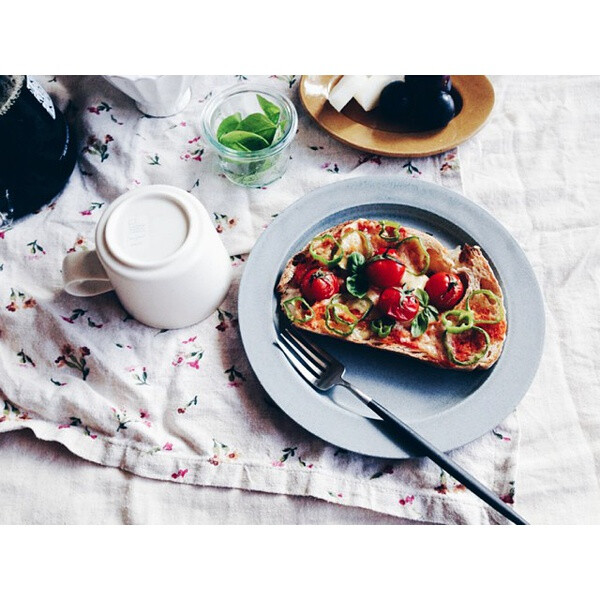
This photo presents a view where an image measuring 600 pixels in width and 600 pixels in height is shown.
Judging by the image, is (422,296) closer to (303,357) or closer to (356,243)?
(356,243)

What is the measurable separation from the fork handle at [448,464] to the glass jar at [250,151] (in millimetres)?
742

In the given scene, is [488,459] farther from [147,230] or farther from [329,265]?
[147,230]

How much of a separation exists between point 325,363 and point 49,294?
2.50 ft

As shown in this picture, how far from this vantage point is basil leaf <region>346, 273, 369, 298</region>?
1.44 metres

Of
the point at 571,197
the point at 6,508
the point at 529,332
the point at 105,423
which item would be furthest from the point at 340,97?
the point at 6,508

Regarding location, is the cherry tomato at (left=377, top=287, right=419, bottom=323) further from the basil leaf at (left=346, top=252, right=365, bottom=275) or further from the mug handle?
the mug handle

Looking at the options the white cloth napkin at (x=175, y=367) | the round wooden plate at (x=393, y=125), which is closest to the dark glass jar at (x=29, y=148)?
the white cloth napkin at (x=175, y=367)

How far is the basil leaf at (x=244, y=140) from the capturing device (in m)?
1.68

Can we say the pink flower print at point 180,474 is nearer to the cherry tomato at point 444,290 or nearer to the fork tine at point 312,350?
the fork tine at point 312,350

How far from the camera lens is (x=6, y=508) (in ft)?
4.54

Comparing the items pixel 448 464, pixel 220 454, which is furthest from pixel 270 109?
pixel 448 464

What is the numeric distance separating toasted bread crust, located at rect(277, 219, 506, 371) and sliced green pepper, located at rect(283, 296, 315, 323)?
10 mm

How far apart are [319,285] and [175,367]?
16.4 inches

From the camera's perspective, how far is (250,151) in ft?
5.43
